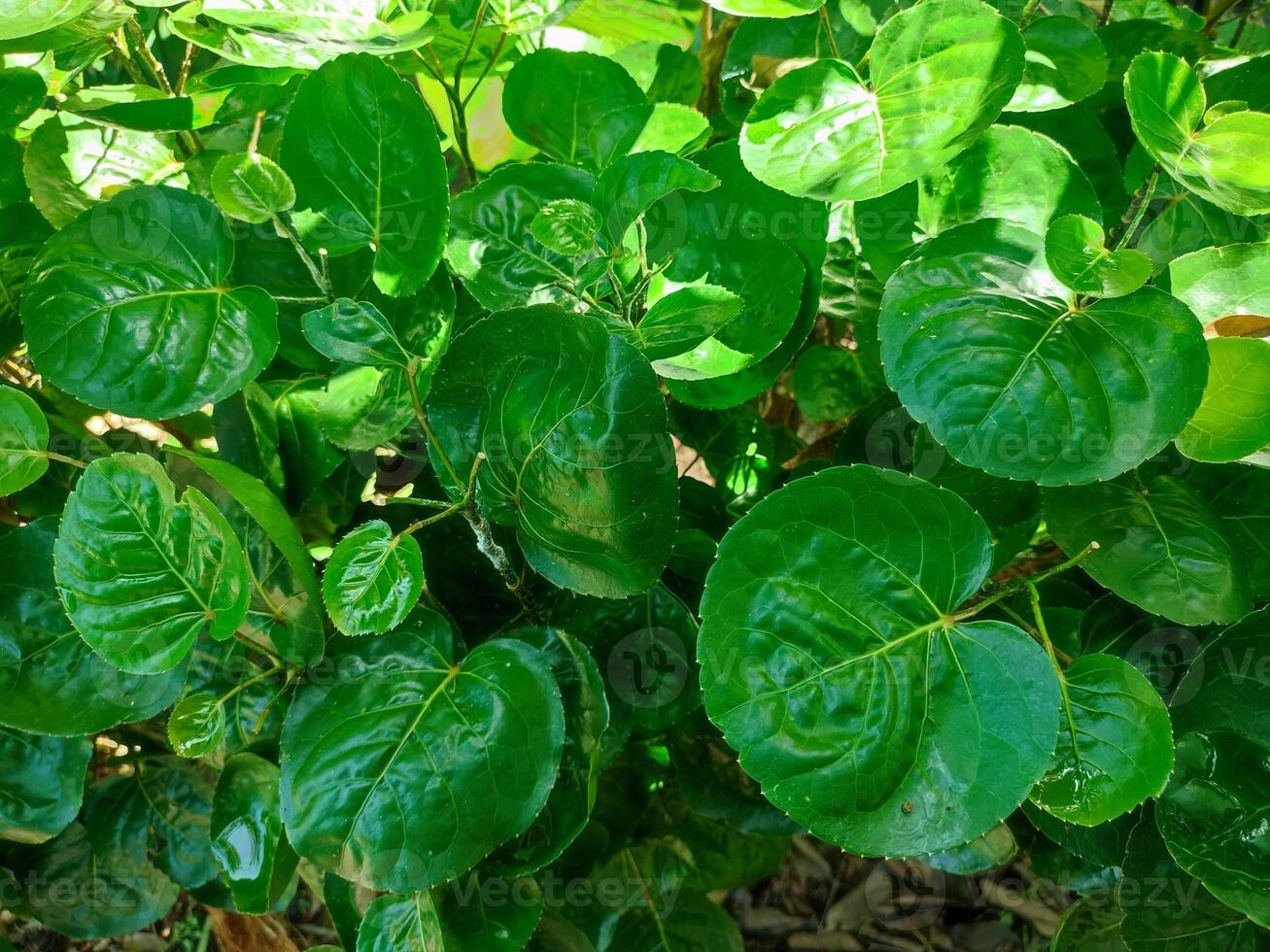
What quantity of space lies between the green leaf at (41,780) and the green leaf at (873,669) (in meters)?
0.63

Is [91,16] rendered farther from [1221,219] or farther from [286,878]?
[1221,219]

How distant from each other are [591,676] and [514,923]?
262 millimetres

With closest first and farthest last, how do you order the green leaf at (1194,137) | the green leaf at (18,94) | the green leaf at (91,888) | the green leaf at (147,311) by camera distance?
1. the green leaf at (1194,137)
2. the green leaf at (147,311)
3. the green leaf at (18,94)
4. the green leaf at (91,888)

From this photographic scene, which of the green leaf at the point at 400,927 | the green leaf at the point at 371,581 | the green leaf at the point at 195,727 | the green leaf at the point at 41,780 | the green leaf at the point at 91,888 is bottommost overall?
the green leaf at the point at 91,888

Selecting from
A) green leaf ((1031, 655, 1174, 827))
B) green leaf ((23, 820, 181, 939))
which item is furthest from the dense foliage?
green leaf ((23, 820, 181, 939))

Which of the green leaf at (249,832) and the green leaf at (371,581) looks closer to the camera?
the green leaf at (371,581)

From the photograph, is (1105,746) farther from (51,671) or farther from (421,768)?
(51,671)

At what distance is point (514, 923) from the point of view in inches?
33.2

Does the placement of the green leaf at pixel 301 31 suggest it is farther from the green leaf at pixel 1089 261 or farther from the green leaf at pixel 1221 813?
the green leaf at pixel 1221 813

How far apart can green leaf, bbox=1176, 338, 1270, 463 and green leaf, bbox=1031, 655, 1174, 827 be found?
17cm

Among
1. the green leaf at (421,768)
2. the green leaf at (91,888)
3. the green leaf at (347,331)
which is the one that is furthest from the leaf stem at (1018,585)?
the green leaf at (91,888)

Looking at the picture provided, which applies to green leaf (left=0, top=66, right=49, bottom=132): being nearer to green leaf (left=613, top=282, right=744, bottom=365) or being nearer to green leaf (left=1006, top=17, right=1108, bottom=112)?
green leaf (left=613, top=282, right=744, bottom=365)

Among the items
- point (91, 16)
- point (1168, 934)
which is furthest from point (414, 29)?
point (1168, 934)

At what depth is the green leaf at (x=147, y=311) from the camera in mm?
719
